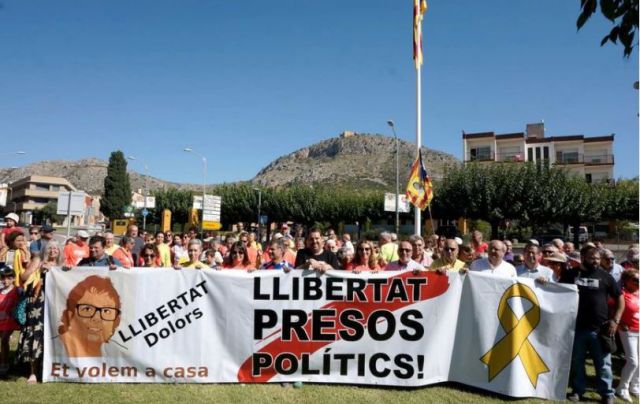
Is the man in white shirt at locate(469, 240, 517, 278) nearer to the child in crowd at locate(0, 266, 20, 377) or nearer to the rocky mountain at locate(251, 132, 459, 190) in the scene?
the child in crowd at locate(0, 266, 20, 377)

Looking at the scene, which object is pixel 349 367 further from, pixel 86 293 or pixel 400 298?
pixel 86 293

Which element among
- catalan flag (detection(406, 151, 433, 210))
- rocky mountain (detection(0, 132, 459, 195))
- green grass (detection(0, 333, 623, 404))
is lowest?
green grass (detection(0, 333, 623, 404))

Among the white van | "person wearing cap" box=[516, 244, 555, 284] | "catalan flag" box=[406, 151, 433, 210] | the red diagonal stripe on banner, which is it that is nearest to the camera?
the red diagonal stripe on banner

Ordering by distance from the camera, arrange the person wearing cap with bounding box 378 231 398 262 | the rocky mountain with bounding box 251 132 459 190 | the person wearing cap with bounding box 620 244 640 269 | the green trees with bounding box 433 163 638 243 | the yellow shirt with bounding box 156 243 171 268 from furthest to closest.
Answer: the rocky mountain with bounding box 251 132 459 190, the green trees with bounding box 433 163 638 243, the yellow shirt with bounding box 156 243 171 268, the person wearing cap with bounding box 378 231 398 262, the person wearing cap with bounding box 620 244 640 269

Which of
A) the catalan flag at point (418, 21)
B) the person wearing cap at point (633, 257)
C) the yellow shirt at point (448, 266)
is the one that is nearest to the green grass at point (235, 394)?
the yellow shirt at point (448, 266)

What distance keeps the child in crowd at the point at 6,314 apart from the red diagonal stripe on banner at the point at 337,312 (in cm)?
290

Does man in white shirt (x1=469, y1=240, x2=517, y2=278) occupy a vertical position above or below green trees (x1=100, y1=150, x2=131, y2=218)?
below

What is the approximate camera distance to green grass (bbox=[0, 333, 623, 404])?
4805mm

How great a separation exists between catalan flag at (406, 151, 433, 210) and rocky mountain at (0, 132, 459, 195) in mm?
93403

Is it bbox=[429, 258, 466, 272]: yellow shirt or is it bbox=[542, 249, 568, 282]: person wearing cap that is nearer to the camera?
bbox=[429, 258, 466, 272]: yellow shirt

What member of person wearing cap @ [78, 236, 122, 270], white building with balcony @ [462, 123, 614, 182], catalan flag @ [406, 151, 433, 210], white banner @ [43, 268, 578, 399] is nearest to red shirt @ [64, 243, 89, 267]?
person wearing cap @ [78, 236, 122, 270]

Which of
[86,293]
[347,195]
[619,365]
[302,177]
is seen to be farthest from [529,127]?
[302,177]

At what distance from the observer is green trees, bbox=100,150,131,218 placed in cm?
7081

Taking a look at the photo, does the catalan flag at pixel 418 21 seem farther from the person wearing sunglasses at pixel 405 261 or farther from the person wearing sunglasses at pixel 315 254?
the person wearing sunglasses at pixel 405 261
